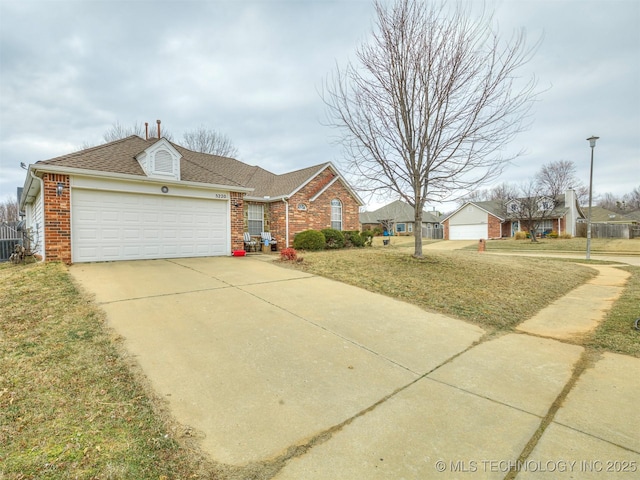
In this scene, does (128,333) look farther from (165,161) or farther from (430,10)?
(430,10)

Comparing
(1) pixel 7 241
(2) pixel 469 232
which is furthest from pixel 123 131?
(2) pixel 469 232

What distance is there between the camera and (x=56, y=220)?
841 cm

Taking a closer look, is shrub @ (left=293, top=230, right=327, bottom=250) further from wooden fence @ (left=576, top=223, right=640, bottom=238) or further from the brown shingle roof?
wooden fence @ (left=576, top=223, right=640, bottom=238)

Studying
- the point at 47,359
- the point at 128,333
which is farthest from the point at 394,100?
the point at 47,359

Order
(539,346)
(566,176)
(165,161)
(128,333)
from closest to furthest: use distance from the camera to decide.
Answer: (128,333), (539,346), (165,161), (566,176)

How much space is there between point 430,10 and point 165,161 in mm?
9387

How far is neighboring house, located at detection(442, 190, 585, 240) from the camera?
32844mm

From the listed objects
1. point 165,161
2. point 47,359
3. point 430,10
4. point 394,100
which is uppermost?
point 430,10

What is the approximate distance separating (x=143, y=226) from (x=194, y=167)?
339cm

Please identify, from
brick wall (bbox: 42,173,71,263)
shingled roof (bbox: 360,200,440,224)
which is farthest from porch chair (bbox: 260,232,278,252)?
shingled roof (bbox: 360,200,440,224)

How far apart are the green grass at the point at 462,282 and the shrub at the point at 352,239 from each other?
4.86 m

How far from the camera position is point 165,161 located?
34.0 ft

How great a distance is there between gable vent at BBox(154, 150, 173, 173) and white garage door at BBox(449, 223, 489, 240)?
112ft

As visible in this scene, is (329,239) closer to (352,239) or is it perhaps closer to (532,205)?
(352,239)
